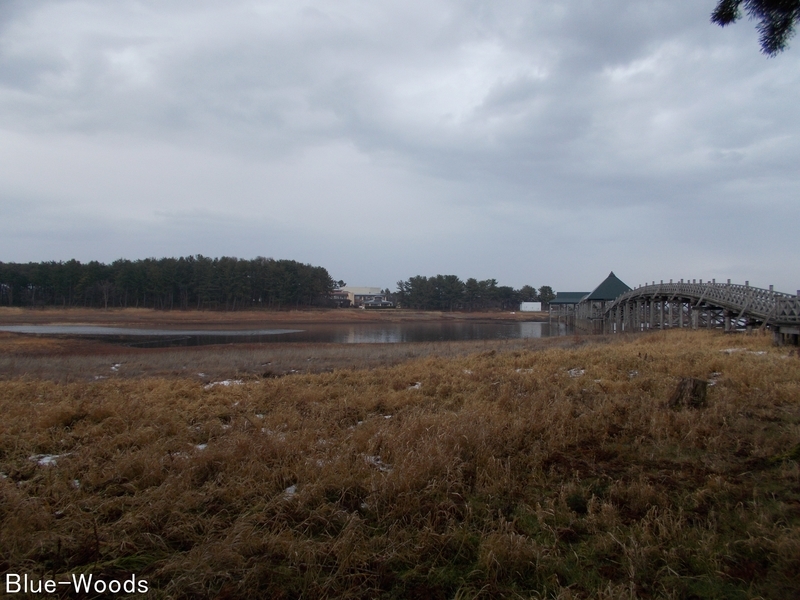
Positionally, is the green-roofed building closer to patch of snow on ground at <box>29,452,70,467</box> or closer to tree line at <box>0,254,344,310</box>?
patch of snow on ground at <box>29,452,70,467</box>

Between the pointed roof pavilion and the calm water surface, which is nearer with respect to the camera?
the calm water surface

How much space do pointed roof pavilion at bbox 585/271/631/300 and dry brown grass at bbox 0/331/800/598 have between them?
2297 inches

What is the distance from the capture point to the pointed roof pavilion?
62272mm

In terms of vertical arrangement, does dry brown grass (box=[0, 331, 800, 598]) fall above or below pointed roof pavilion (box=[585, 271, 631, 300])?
below

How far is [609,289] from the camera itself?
64.2 metres

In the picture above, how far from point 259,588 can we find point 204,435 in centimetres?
395

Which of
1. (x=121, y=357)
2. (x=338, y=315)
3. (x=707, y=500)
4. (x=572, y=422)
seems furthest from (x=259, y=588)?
(x=338, y=315)

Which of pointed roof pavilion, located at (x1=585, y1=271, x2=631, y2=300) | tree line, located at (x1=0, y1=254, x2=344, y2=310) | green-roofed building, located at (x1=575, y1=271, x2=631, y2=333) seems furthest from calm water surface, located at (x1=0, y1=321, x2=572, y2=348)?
tree line, located at (x1=0, y1=254, x2=344, y2=310)

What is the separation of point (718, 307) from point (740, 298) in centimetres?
468

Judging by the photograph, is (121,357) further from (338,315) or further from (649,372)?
(338,315)

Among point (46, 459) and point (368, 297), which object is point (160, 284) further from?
point (46, 459)

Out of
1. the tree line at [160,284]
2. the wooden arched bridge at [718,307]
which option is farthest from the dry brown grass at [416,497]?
the tree line at [160,284]

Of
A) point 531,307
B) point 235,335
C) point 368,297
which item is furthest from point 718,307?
point 368,297

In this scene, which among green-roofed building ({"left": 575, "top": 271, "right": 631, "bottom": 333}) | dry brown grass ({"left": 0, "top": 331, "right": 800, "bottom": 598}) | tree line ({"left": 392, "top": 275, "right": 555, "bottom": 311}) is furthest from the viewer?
tree line ({"left": 392, "top": 275, "right": 555, "bottom": 311})
